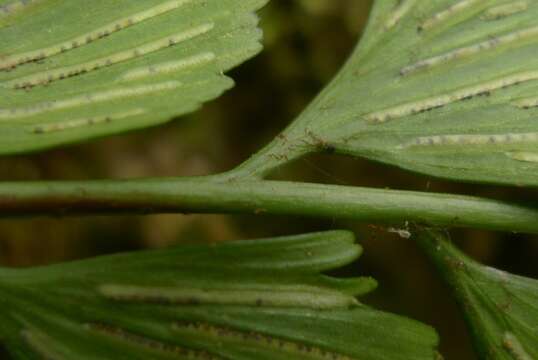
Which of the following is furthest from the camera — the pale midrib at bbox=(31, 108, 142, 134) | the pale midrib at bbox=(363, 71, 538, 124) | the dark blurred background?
the dark blurred background

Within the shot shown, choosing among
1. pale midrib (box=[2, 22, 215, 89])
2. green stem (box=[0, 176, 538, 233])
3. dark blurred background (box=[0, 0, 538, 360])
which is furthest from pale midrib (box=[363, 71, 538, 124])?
dark blurred background (box=[0, 0, 538, 360])

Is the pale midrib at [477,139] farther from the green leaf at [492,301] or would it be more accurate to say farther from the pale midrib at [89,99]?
the pale midrib at [89,99]

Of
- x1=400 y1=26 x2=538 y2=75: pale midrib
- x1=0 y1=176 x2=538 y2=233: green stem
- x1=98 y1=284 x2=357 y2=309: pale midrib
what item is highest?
x1=400 y1=26 x2=538 y2=75: pale midrib

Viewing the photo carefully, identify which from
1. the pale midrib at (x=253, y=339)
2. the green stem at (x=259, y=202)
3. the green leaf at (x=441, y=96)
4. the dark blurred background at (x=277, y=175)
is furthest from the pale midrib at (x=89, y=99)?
the dark blurred background at (x=277, y=175)

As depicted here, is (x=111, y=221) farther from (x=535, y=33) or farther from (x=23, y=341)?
(x=535, y=33)

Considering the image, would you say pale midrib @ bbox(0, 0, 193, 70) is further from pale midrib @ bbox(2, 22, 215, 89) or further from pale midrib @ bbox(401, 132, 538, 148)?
pale midrib @ bbox(401, 132, 538, 148)

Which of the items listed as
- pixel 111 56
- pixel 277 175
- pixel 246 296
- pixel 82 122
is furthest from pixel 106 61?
pixel 277 175

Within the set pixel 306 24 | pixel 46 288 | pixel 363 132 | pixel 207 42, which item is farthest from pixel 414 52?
pixel 306 24
